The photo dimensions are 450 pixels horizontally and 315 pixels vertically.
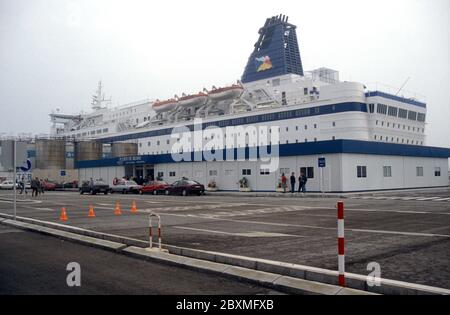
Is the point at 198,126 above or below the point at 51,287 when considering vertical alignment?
above

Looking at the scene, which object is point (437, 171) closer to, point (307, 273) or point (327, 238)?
point (327, 238)

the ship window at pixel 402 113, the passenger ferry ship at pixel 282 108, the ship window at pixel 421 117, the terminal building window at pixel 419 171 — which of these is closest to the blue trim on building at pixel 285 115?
the passenger ferry ship at pixel 282 108

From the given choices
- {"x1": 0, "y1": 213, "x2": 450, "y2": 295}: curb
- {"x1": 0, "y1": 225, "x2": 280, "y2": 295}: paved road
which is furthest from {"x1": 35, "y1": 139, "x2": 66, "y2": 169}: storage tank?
{"x1": 0, "y1": 213, "x2": 450, "y2": 295}: curb

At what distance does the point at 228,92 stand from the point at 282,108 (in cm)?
1123

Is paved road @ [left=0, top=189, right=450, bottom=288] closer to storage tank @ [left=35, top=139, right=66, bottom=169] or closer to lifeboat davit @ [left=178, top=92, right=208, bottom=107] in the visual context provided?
lifeboat davit @ [left=178, top=92, right=208, bottom=107]

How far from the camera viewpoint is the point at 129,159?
53469 millimetres

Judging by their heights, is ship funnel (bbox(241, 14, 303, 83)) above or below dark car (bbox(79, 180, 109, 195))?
above

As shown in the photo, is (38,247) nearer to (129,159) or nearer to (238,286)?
(238,286)

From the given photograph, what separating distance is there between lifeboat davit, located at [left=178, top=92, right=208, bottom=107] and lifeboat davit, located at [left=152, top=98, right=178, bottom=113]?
1.75m

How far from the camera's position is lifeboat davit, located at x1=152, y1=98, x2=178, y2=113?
6775 centimetres

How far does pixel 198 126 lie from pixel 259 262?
54054 millimetres

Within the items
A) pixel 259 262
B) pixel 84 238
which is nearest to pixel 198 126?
pixel 84 238

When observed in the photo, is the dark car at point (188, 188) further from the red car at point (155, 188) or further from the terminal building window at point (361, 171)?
the terminal building window at point (361, 171)

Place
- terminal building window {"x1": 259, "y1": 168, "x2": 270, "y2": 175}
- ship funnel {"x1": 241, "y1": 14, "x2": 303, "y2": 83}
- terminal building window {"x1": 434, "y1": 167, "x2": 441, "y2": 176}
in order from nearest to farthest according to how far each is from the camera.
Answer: terminal building window {"x1": 259, "y1": 168, "x2": 270, "y2": 175}, terminal building window {"x1": 434, "y1": 167, "x2": 441, "y2": 176}, ship funnel {"x1": 241, "y1": 14, "x2": 303, "y2": 83}
